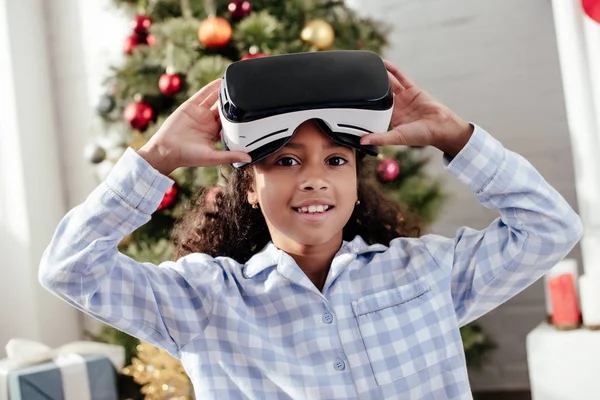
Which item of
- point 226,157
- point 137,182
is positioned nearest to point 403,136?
point 226,157

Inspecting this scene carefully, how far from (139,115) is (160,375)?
677 millimetres

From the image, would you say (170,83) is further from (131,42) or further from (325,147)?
(325,147)

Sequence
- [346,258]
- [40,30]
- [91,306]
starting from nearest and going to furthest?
[91,306]
[346,258]
[40,30]

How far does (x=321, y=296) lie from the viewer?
1.09 m

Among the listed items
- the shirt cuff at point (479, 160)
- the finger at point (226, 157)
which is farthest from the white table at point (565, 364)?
the finger at point (226, 157)

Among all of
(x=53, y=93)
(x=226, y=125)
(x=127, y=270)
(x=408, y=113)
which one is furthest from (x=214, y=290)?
(x=53, y=93)

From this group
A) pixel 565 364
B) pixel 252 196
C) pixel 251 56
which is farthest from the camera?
pixel 251 56

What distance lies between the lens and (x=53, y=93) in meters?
2.77

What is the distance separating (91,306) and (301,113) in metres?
0.38

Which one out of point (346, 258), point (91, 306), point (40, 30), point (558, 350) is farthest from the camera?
point (40, 30)

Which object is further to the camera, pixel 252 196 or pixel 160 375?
pixel 160 375

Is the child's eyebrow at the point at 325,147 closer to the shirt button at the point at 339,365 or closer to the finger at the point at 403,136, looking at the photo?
the finger at the point at 403,136

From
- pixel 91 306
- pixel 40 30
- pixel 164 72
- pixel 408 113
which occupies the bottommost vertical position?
pixel 91 306

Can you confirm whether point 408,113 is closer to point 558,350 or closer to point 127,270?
point 127,270
